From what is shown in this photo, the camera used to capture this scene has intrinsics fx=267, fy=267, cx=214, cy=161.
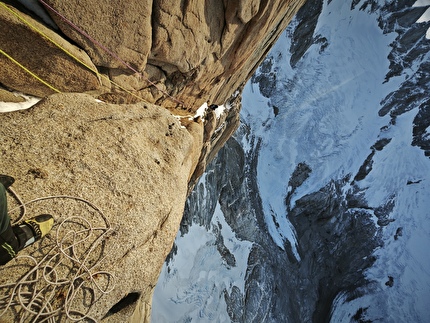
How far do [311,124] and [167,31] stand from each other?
20.6 meters

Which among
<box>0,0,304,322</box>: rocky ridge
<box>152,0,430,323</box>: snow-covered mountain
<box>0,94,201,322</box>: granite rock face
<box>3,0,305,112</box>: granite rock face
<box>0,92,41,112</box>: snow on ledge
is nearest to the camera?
<box>0,94,201,322</box>: granite rock face

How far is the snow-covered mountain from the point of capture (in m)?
20.2

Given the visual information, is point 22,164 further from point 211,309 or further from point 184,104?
point 211,309

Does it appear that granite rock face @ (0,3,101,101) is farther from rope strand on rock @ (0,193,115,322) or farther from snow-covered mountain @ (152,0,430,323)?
snow-covered mountain @ (152,0,430,323)

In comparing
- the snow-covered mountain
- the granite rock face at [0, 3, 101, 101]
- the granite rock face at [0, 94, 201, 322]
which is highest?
the snow-covered mountain

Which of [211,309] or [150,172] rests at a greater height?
[150,172]

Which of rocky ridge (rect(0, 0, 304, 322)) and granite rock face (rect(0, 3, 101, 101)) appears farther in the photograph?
granite rock face (rect(0, 3, 101, 101))

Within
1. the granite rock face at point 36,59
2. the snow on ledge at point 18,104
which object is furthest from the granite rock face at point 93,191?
the snow on ledge at point 18,104

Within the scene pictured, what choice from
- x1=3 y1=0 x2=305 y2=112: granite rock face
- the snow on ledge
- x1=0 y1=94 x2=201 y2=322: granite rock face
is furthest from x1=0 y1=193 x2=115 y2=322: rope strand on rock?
x1=3 y1=0 x2=305 y2=112: granite rock face

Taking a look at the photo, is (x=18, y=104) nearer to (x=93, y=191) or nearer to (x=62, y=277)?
(x=93, y=191)

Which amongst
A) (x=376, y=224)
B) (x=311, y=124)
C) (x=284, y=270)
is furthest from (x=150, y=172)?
(x=376, y=224)

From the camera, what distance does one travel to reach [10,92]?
4164 mm

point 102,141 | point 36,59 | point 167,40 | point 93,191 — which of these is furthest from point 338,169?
point 36,59

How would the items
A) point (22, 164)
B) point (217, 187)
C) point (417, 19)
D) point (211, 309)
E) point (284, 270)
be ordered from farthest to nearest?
point (417, 19) → point (284, 270) → point (217, 187) → point (211, 309) → point (22, 164)
